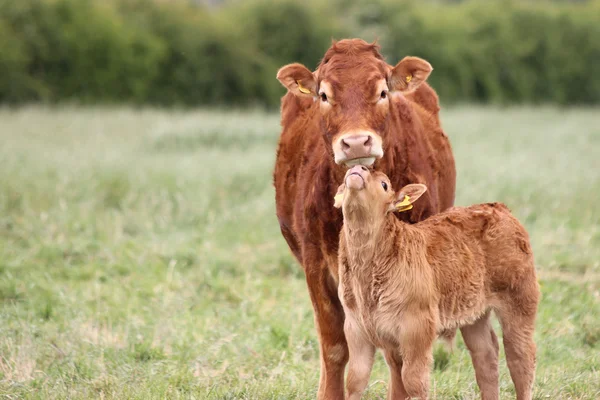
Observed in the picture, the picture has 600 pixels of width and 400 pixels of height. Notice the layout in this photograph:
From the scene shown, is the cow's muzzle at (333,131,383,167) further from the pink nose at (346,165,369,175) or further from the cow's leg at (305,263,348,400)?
the cow's leg at (305,263,348,400)

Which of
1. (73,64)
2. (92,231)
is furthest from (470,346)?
(73,64)

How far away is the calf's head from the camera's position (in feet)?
13.5

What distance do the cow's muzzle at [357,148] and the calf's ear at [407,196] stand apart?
9.3 inches

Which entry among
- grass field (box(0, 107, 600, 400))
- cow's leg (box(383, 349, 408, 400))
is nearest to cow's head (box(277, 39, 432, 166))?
cow's leg (box(383, 349, 408, 400))

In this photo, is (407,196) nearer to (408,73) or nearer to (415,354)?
(415,354)

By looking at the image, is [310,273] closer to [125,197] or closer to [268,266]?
[268,266]

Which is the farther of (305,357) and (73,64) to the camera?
(73,64)

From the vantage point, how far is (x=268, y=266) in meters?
8.87

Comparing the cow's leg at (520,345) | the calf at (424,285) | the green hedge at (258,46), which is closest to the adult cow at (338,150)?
the calf at (424,285)

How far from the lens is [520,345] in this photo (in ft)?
16.1

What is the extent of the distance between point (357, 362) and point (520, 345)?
0.95m

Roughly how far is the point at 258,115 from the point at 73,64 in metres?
5.84

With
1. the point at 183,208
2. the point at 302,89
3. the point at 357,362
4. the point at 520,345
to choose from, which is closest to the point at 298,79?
the point at 302,89

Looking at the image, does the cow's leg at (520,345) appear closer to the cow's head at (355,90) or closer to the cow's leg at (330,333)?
the cow's leg at (330,333)
